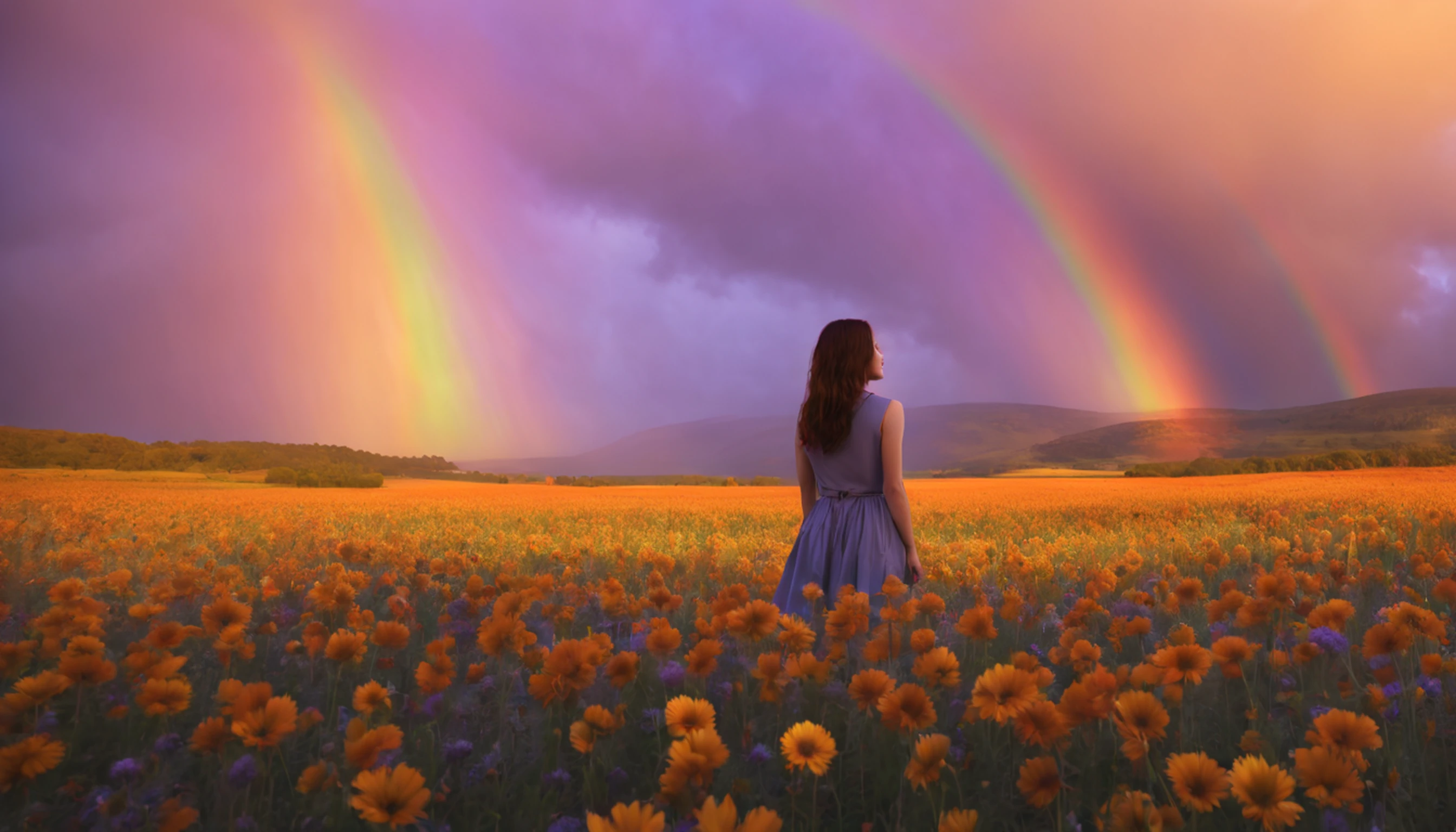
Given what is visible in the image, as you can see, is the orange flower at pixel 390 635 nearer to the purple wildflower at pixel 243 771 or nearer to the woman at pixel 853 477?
the purple wildflower at pixel 243 771

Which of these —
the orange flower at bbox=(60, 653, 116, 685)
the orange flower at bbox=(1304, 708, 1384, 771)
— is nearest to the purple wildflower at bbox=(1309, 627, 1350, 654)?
the orange flower at bbox=(1304, 708, 1384, 771)

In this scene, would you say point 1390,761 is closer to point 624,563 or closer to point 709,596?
point 709,596

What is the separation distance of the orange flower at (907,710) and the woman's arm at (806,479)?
3357mm

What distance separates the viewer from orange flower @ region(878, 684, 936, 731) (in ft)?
6.48

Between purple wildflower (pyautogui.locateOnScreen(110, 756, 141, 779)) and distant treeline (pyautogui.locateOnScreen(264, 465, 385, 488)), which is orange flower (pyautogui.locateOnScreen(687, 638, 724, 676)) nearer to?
Result: purple wildflower (pyautogui.locateOnScreen(110, 756, 141, 779))

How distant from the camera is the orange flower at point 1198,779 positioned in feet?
5.29

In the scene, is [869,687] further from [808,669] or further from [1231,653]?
[1231,653]

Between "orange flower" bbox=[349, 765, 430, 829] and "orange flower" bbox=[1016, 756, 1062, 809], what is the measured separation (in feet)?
4.49

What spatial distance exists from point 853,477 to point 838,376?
27.3 inches

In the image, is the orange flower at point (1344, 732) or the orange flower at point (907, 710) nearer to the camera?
the orange flower at point (1344, 732)

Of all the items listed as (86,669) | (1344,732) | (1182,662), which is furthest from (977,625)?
(86,669)

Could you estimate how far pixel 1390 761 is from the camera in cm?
224

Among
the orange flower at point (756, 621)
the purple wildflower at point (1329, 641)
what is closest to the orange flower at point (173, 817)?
the orange flower at point (756, 621)

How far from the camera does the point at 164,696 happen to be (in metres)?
2.31
